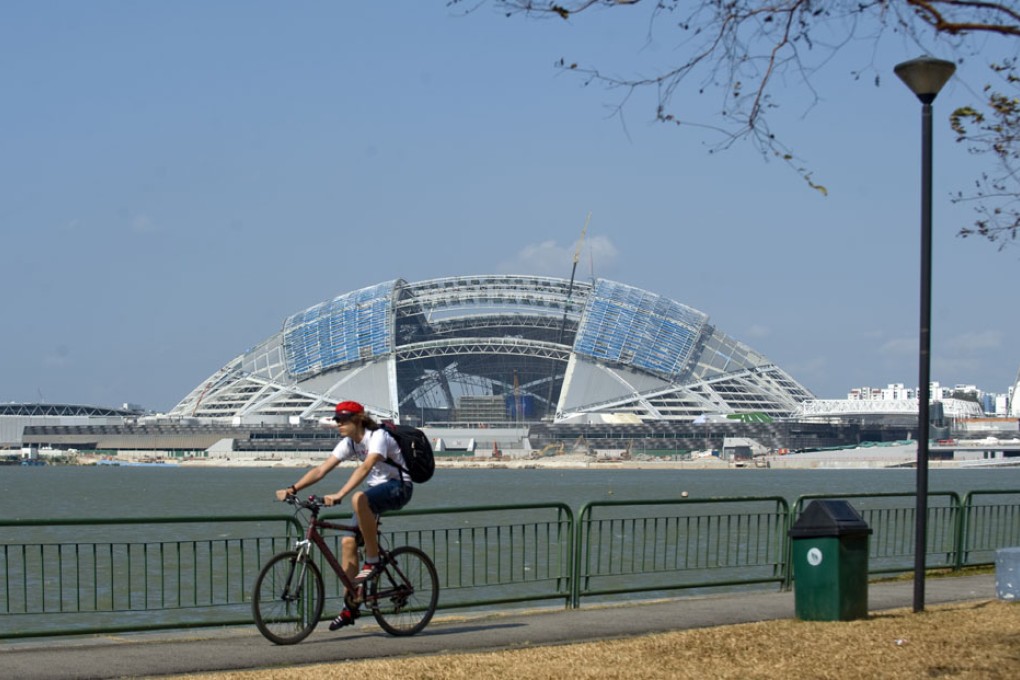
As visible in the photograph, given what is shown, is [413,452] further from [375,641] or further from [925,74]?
[925,74]

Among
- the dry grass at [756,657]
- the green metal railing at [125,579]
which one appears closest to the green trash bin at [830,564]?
the dry grass at [756,657]

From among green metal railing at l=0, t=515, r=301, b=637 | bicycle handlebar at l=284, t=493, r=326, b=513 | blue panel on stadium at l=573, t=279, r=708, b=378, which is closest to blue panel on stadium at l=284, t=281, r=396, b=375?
blue panel on stadium at l=573, t=279, r=708, b=378

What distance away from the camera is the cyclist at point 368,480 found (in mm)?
11031

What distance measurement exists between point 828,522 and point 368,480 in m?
3.60

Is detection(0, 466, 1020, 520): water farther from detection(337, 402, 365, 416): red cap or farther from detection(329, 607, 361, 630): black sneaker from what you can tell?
detection(337, 402, 365, 416): red cap

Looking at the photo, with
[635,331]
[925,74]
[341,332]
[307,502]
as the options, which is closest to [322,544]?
[307,502]

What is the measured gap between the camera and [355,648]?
1095 cm

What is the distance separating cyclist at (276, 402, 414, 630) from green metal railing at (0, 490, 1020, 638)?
67 centimetres

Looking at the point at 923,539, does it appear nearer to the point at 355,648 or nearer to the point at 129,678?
the point at 355,648

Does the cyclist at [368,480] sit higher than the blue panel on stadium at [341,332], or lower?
lower

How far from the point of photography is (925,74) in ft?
40.8

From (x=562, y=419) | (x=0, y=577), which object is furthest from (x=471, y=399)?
(x=0, y=577)

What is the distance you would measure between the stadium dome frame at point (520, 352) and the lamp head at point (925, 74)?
125m

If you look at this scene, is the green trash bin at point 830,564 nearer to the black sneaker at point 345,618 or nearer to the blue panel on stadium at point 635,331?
the black sneaker at point 345,618
